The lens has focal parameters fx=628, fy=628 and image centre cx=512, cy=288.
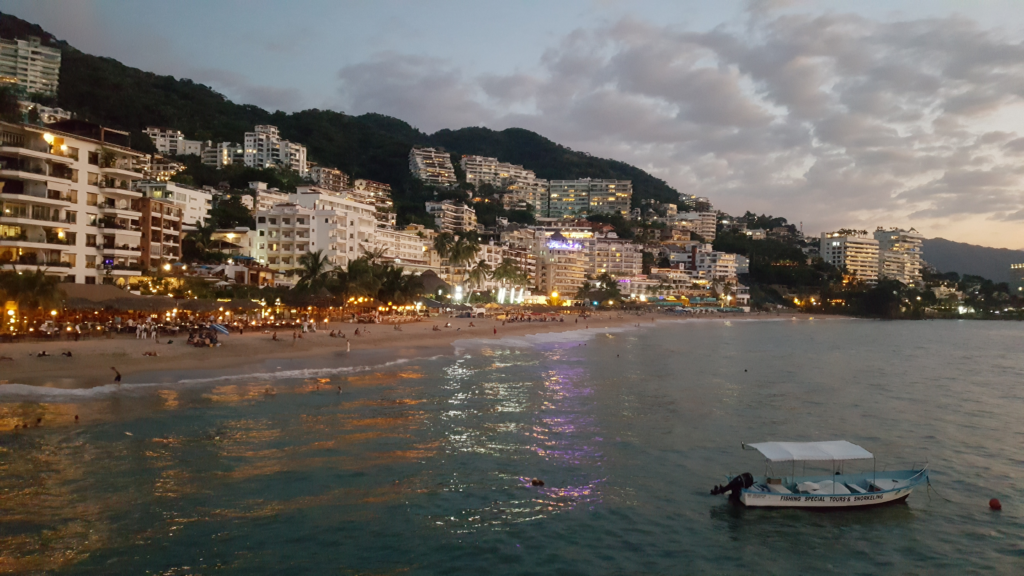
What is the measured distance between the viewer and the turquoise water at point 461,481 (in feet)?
38.2

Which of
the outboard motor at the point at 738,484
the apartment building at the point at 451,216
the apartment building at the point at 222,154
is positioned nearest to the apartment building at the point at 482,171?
the apartment building at the point at 451,216

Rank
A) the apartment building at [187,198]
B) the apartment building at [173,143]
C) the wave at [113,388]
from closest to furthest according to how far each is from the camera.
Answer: the wave at [113,388]
the apartment building at [187,198]
the apartment building at [173,143]

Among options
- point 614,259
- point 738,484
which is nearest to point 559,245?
point 614,259

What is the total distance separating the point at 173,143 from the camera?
116 metres

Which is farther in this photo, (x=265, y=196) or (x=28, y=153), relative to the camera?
(x=265, y=196)

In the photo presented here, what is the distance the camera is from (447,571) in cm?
1106

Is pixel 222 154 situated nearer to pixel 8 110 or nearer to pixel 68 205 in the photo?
pixel 8 110

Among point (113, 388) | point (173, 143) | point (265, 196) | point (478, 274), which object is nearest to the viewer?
point (113, 388)

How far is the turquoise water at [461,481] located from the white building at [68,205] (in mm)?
20838

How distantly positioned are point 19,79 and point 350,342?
116 metres

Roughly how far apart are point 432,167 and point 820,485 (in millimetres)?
160532

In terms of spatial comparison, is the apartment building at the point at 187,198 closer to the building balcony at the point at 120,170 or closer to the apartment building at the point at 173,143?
the building balcony at the point at 120,170

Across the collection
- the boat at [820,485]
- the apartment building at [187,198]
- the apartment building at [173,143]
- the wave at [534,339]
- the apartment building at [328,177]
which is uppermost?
the apartment building at [173,143]

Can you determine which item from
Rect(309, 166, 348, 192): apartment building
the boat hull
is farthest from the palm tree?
Rect(309, 166, 348, 192): apartment building
